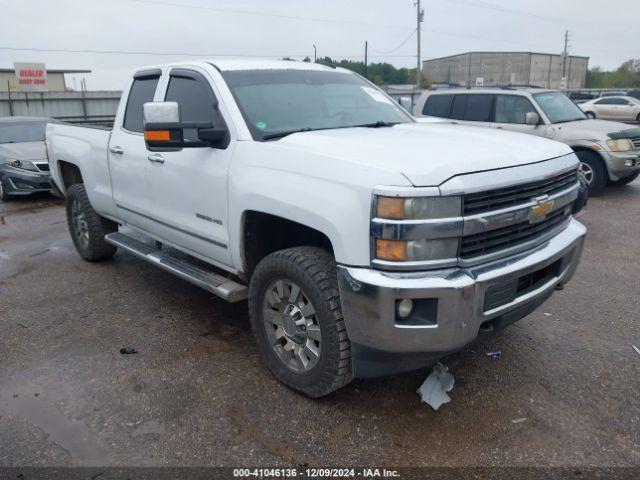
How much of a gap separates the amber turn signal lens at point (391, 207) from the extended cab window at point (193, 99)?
1522mm

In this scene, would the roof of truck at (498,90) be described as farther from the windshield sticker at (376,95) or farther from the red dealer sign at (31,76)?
the red dealer sign at (31,76)

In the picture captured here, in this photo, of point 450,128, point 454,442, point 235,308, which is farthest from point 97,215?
point 454,442

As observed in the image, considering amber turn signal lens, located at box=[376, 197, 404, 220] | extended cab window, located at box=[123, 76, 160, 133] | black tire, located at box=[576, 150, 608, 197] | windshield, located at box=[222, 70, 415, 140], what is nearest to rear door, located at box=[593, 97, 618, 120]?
black tire, located at box=[576, 150, 608, 197]

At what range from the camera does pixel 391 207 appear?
259cm

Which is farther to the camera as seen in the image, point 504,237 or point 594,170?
point 594,170

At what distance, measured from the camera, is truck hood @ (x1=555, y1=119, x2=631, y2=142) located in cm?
905

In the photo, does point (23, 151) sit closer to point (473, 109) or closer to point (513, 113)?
point (473, 109)

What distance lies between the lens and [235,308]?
4.77 metres

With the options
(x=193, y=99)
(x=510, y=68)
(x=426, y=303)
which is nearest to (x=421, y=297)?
(x=426, y=303)

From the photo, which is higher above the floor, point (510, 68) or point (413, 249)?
point (510, 68)

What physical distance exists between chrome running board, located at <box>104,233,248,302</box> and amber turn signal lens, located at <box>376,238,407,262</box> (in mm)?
1305

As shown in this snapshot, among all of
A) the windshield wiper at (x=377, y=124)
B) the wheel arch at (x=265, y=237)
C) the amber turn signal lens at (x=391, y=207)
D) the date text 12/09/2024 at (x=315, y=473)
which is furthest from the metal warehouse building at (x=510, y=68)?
the date text 12/09/2024 at (x=315, y=473)

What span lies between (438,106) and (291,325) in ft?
29.1

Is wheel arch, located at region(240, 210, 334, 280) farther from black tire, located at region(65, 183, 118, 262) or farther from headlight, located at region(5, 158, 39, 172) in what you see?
headlight, located at region(5, 158, 39, 172)
